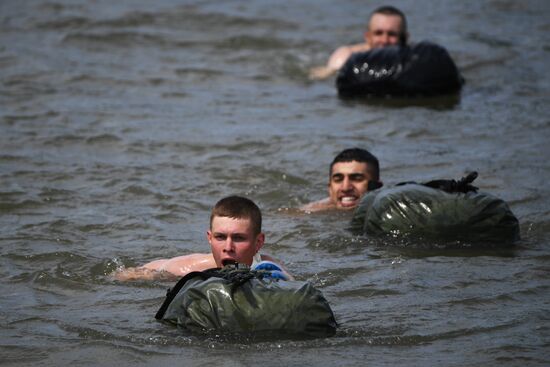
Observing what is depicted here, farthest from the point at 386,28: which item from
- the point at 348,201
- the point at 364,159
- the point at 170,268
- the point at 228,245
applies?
the point at 228,245

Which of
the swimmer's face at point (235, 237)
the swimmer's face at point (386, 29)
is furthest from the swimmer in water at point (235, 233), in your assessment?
the swimmer's face at point (386, 29)

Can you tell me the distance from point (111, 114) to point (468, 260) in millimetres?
5907

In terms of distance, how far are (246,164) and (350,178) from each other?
1587 millimetres

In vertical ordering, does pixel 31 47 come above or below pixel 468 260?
above

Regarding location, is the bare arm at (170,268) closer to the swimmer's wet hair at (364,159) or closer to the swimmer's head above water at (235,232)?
the swimmer's head above water at (235,232)

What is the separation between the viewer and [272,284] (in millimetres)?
6543

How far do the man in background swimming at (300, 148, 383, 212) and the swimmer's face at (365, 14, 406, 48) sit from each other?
15.8 feet

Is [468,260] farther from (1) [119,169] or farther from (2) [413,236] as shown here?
(1) [119,169]

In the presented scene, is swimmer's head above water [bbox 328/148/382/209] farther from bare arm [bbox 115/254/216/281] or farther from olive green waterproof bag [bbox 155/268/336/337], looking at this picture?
olive green waterproof bag [bbox 155/268/336/337]

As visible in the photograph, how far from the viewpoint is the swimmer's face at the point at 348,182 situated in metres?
10.1

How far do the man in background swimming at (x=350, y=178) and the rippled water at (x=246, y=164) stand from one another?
0.76 feet

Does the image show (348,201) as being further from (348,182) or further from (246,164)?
(246,164)

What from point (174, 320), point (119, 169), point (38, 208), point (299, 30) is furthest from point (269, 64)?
point (174, 320)

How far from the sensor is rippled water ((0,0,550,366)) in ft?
22.3
